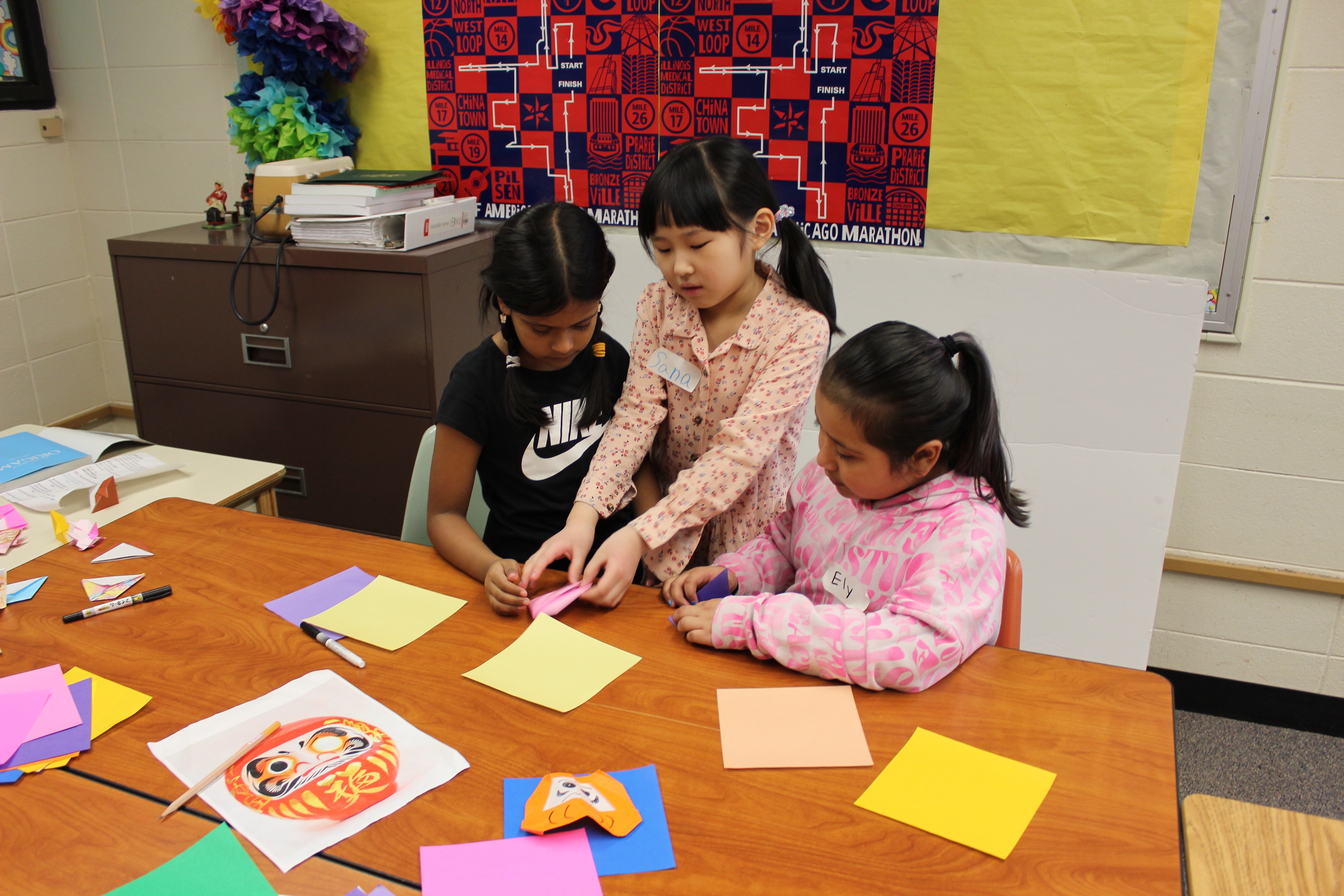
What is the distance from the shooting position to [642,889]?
2.60 ft

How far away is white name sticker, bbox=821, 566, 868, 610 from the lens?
1.21m

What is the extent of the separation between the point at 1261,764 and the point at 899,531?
5.50 ft

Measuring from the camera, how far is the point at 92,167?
120 inches

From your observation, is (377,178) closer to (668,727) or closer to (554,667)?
(554,667)

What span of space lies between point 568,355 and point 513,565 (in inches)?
14.8

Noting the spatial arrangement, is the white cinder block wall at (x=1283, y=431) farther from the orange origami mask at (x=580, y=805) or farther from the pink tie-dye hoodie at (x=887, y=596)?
the orange origami mask at (x=580, y=805)

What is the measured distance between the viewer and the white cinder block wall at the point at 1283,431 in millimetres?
1968

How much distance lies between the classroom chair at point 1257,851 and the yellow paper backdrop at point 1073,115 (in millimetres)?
1462

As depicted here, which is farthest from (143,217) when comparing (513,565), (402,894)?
(402,894)

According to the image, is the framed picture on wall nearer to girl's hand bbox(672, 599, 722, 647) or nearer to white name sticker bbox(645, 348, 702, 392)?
white name sticker bbox(645, 348, 702, 392)

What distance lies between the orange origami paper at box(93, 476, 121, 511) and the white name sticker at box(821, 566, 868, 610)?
125cm

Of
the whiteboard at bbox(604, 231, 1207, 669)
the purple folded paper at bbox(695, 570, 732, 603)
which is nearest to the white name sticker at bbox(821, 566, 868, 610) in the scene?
the purple folded paper at bbox(695, 570, 732, 603)

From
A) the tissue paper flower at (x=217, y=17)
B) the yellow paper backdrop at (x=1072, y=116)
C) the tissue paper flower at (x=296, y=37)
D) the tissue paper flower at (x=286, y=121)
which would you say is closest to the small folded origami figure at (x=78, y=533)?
the tissue paper flower at (x=286, y=121)

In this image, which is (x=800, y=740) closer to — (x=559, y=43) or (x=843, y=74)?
(x=843, y=74)
